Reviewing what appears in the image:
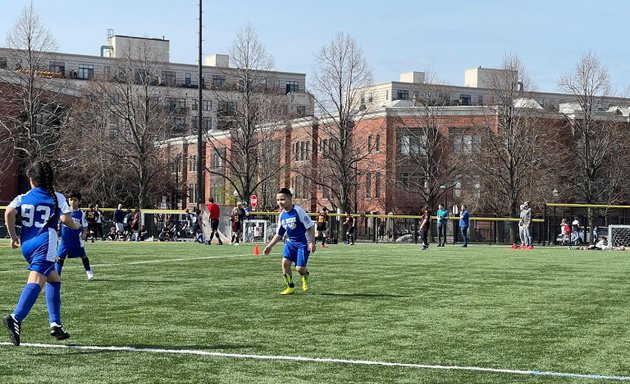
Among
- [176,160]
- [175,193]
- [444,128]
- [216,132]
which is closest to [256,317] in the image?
[176,160]

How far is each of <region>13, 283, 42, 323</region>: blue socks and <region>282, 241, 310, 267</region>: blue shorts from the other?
23.6 ft

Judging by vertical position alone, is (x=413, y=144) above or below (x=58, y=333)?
above

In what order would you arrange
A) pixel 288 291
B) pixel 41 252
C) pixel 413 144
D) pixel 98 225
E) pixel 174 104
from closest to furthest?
pixel 41 252
pixel 288 291
pixel 98 225
pixel 413 144
pixel 174 104

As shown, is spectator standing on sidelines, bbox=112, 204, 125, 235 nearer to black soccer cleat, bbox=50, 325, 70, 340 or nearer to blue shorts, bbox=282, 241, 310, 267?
blue shorts, bbox=282, 241, 310, 267

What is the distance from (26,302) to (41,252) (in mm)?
529

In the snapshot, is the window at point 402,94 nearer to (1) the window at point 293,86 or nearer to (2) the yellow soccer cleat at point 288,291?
(1) the window at point 293,86

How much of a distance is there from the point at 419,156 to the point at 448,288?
60104mm

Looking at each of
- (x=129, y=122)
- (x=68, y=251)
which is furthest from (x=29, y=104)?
(x=68, y=251)

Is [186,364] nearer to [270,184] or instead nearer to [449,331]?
[449,331]

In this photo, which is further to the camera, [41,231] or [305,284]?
[305,284]

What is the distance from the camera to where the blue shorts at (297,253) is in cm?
1638

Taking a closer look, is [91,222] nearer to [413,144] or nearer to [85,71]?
[413,144]

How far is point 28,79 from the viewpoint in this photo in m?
A: 61.4

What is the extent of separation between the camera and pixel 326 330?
36.5 feet
